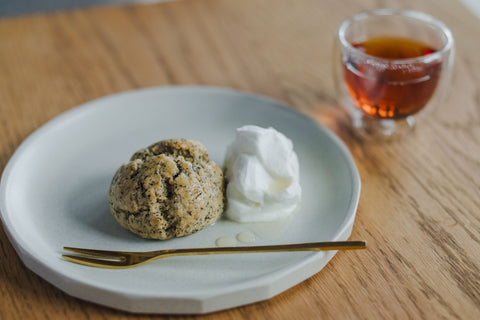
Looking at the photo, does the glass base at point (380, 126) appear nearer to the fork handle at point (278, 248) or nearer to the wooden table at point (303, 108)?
the wooden table at point (303, 108)

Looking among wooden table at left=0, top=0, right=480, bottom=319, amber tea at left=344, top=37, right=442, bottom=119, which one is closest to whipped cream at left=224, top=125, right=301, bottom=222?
wooden table at left=0, top=0, right=480, bottom=319

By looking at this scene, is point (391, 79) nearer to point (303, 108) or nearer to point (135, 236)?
point (303, 108)

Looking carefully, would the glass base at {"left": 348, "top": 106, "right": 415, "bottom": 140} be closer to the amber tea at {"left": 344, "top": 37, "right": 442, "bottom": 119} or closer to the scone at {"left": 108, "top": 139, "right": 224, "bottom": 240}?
the amber tea at {"left": 344, "top": 37, "right": 442, "bottom": 119}

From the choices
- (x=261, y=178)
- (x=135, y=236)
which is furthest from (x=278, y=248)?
(x=135, y=236)

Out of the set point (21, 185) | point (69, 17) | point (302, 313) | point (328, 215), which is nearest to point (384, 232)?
point (328, 215)

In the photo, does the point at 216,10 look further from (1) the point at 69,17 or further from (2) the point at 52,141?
(2) the point at 52,141
